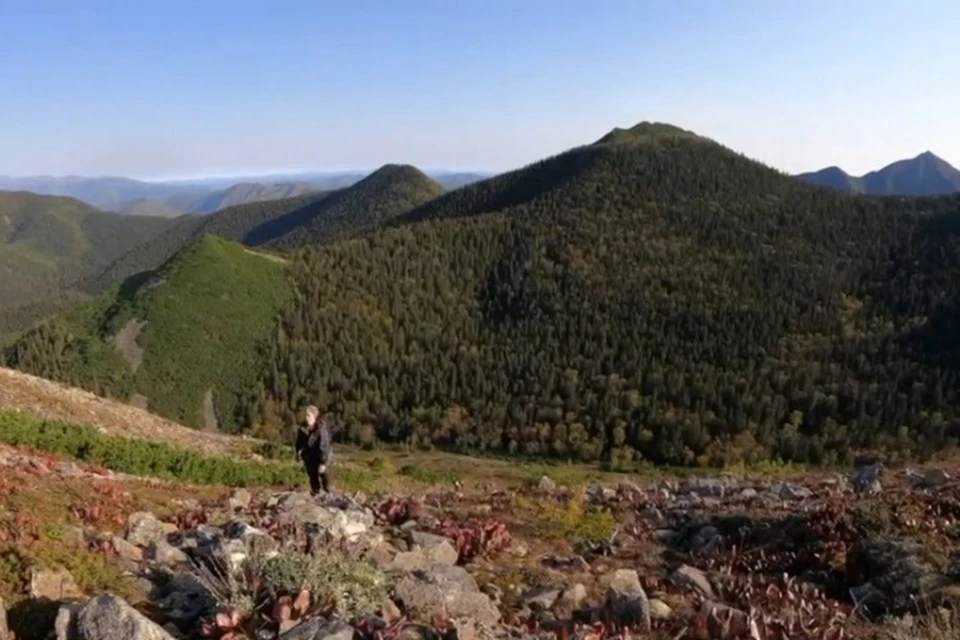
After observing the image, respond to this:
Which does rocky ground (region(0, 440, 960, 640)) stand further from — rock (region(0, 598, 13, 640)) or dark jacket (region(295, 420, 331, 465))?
dark jacket (region(295, 420, 331, 465))

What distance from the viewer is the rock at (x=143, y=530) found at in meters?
10.0

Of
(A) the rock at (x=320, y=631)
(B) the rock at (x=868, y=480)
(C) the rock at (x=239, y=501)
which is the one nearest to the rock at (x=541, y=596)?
(A) the rock at (x=320, y=631)

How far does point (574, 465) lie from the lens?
208 feet

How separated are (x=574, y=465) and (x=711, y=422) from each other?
17897 mm

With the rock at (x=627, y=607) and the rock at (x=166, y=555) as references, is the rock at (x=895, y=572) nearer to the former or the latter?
the rock at (x=627, y=607)

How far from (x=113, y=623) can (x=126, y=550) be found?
3049 mm

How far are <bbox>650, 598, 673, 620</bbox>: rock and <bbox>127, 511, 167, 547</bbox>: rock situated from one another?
19.7 ft

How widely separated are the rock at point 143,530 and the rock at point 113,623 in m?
3.27

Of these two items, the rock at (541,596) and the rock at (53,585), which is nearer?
the rock at (53,585)

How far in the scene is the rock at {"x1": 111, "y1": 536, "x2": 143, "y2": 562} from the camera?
9.10 meters

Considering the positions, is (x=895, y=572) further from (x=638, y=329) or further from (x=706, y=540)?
(x=638, y=329)

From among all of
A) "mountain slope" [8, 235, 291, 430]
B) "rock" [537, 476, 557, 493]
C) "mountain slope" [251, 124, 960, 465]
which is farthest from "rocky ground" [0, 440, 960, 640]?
"mountain slope" [8, 235, 291, 430]

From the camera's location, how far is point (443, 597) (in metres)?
8.19

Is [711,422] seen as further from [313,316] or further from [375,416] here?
[313,316]
